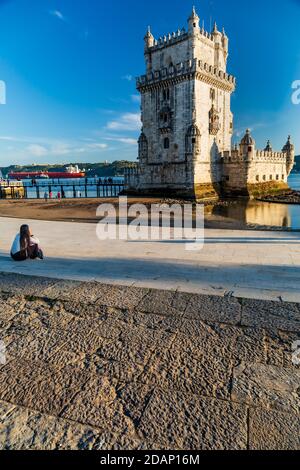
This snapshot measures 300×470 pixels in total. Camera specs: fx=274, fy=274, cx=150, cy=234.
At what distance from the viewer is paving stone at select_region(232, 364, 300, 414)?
2416 mm

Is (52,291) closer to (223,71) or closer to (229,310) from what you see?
(229,310)

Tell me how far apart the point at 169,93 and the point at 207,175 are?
11.3 metres

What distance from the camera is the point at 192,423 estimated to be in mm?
2238

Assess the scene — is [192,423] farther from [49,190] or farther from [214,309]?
[49,190]

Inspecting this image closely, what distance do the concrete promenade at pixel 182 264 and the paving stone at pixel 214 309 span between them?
0.35 m

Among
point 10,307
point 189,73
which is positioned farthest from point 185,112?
point 10,307

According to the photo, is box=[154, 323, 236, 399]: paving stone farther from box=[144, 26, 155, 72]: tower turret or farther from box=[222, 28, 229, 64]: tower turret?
box=[222, 28, 229, 64]: tower turret

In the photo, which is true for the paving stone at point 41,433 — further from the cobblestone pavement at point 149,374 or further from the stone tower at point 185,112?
the stone tower at point 185,112

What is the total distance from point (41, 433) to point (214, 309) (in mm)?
2669

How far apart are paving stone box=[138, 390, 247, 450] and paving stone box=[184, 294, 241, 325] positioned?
1419mm

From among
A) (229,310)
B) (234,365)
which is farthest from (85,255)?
(234,365)

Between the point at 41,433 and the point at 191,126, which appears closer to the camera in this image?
the point at 41,433

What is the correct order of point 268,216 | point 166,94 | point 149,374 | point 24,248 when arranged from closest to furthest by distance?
point 149,374 < point 24,248 < point 268,216 < point 166,94

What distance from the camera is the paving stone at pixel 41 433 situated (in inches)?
81.4
